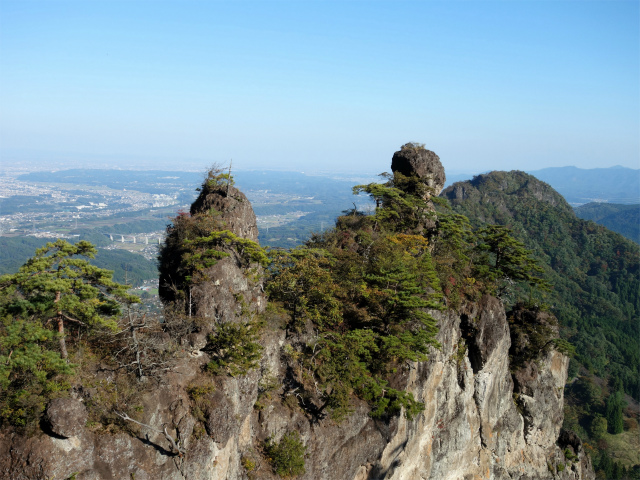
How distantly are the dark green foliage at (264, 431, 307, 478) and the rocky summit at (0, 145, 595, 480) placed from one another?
0.06 metres

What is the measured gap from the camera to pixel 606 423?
78.4 m

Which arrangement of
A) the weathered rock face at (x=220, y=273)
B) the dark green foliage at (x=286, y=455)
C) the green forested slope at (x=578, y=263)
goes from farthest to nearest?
1. the green forested slope at (x=578, y=263)
2. the weathered rock face at (x=220, y=273)
3. the dark green foliage at (x=286, y=455)

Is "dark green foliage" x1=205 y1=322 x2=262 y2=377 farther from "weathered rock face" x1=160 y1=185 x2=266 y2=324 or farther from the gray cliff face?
"weathered rock face" x1=160 y1=185 x2=266 y2=324

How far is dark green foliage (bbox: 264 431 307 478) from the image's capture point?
1823cm

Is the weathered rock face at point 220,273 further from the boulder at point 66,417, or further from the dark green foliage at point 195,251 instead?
the boulder at point 66,417

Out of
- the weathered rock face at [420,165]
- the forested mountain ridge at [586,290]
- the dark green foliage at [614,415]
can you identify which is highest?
the weathered rock face at [420,165]

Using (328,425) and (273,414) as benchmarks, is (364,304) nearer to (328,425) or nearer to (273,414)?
(328,425)

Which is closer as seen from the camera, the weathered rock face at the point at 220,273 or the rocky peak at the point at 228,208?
the weathered rock face at the point at 220,273

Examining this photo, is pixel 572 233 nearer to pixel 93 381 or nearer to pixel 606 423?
pixel 606 423

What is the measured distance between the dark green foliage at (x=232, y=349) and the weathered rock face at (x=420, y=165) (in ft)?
86.7

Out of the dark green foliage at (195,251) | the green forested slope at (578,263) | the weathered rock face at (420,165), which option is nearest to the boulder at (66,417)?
the dark green foliage at (195,251)

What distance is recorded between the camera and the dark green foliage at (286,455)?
1823 cm

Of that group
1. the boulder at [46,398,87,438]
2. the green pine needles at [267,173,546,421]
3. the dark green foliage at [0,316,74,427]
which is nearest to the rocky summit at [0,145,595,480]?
the boulder at [46,398,87,438]

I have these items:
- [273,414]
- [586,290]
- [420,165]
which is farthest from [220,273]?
[586,290]
